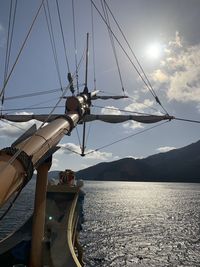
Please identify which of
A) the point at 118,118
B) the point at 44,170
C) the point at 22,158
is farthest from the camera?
the point at 118,118

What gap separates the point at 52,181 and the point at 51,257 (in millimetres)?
12458

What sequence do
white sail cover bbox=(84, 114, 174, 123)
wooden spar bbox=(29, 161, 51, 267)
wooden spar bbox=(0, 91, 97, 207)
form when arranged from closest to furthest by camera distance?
wooden spar bbox=(0, 91, 97, 207) < wooden spar bbox=(29, 161, 51, 267) < white sail cover bbox=(84, 114, 174, 123)

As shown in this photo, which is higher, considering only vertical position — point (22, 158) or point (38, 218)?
point (22, 158)

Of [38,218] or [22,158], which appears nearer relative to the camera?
[22,158]

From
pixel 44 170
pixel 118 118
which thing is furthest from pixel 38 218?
pixel 118 118

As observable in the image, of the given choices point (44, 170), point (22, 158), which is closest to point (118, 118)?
point (44, 170)

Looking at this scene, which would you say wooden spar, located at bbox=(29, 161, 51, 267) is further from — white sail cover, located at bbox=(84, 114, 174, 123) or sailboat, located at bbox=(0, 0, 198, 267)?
white sail cover, located at bbox=(84, 114, 174, 123)

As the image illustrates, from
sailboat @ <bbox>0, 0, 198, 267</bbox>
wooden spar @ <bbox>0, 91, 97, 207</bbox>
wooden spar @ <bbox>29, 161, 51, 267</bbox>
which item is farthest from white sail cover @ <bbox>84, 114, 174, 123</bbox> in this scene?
wooden spar @ <bbox>0, 91, 97, 207</bbox>

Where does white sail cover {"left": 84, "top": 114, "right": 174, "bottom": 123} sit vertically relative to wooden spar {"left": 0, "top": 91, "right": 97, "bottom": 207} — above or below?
above

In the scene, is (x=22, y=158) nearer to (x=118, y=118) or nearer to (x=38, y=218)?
(x=38, y=218)

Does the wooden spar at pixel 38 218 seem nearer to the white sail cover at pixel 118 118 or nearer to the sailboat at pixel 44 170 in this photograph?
the sailboat at pixel 44 170

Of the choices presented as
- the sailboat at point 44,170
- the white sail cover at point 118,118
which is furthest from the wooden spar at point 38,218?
the white sail cover at point 118,118

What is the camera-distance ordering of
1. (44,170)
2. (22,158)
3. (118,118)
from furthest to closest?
1. (118,118)
2. (44,170)
3. (22,158)

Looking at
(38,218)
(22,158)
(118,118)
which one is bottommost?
(38,218)
